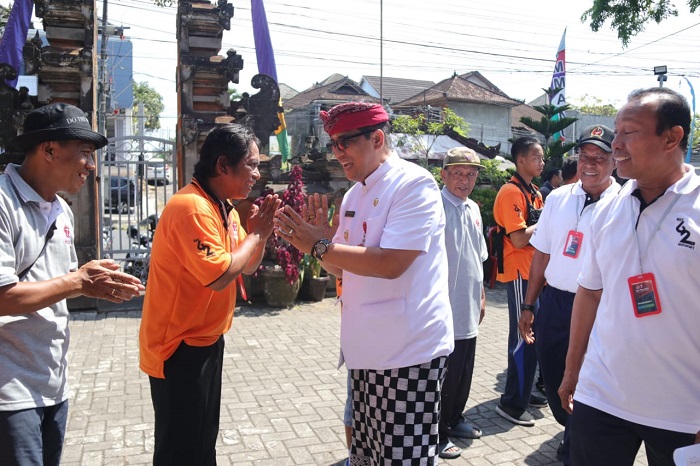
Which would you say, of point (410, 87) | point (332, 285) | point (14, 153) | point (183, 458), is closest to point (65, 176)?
point (183, 458)

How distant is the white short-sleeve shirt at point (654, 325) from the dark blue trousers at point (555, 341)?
4.73 ft

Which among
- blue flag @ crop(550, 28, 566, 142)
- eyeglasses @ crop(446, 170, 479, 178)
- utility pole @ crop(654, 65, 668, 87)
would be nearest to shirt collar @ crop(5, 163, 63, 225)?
eyeglasses @ crop(446, 170, 479, 178)

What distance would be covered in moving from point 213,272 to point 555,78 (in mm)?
16241

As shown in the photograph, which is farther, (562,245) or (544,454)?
(544,454)

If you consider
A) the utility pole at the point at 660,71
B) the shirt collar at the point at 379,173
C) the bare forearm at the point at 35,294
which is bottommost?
the bare forearm at the point at 35,294

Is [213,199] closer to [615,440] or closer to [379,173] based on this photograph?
[379,173]

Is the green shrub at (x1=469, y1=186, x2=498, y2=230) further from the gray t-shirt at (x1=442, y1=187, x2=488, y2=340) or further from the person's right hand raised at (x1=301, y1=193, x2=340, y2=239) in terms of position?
the person's right hand raised at (x1=301, y1=193, x2=340, y2=239)

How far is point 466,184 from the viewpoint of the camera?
456 centimetres

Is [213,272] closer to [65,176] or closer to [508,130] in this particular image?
[65,176]

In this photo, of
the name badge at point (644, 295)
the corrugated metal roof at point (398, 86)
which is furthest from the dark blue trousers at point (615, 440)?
the corrugated metal roof at point (398, 86)

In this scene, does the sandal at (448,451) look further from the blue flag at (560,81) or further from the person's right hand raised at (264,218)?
the blue flag at (560,81)

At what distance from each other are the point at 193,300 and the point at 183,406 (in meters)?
0.50

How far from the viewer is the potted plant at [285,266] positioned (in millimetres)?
8750

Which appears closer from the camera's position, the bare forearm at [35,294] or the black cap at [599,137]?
the bare forearm at [35,294]
